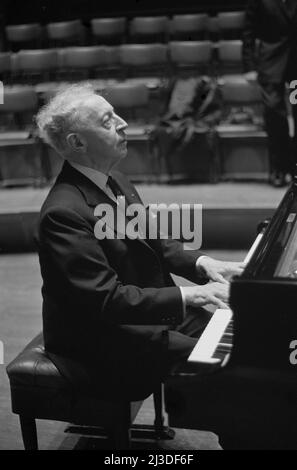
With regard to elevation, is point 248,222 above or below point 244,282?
below

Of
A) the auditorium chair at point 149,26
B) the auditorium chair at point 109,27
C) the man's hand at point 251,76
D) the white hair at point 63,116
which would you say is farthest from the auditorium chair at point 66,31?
the white hair at point 63,116

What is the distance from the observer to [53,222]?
1488mm

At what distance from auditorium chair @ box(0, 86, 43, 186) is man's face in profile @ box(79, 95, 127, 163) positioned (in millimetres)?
2719

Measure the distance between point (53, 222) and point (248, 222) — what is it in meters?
2.29

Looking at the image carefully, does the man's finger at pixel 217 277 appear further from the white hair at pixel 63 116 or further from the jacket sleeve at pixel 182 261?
the white hair at pixel 63 116

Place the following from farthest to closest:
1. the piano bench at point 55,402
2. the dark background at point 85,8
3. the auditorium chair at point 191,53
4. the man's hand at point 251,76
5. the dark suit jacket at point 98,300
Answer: the dark background at point 85,8 < the auditorium chair at point 191,53 < the man's hand at point 251,76 < the piano bench at point 55,402 < the dark suit jacket at point 98,300

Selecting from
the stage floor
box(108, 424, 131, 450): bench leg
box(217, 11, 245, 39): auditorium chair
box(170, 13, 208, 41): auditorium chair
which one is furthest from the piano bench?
box(217, 11, 245, 39): auditorium chair

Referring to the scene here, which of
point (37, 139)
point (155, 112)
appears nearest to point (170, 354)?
point (37, 139)

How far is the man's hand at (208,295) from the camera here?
1467mm

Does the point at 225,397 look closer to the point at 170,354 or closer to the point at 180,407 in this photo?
the point at 180,407

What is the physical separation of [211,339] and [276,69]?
286cm

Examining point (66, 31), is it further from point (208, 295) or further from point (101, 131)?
point (208, 295)

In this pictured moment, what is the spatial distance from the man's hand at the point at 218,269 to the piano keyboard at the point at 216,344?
0.93 feet

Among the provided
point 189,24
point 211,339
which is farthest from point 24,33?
point 211,339
